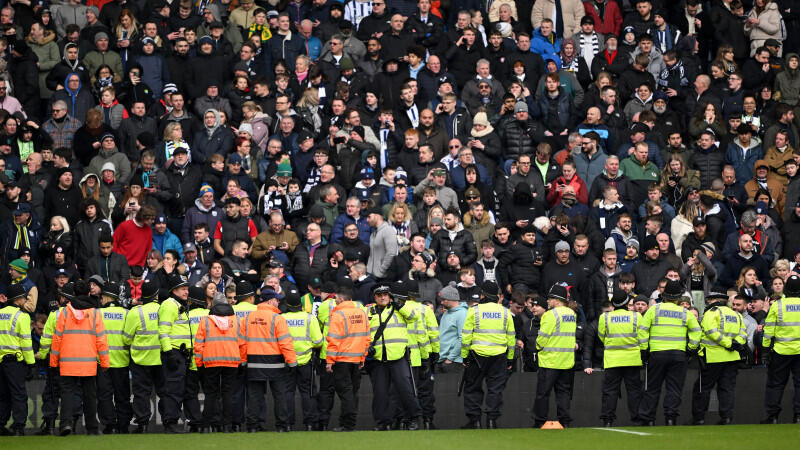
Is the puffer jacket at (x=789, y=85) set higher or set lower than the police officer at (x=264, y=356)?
higher

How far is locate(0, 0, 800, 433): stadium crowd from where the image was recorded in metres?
18.9

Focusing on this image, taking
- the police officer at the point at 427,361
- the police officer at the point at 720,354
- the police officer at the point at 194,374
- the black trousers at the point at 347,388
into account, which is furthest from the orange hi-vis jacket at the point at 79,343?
the police officer at the point at 720,354

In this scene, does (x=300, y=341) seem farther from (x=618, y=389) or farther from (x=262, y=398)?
(x=618, y=389)

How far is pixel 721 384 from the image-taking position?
62.4 feet

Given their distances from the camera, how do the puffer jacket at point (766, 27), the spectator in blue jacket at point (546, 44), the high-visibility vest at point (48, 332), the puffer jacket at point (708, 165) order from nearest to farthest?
the high-visibility vest at point (48, 332) < the puffer jacket at point (708, 165) < the spectator in blue jacket at point (546, 44) < the puffer jacket at point (766, 27)

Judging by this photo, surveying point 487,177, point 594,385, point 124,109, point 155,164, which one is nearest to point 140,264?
point 155,164

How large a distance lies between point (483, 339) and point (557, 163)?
5984mm

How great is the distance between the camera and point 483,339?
18562 millimetres

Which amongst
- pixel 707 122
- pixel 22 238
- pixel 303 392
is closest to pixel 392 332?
pixel 303 392

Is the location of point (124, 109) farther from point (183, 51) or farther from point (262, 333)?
point (262, 333)

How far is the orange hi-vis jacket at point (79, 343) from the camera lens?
699 inches

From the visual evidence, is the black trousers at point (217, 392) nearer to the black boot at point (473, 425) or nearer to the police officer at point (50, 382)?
the police officer at point (50, 382)

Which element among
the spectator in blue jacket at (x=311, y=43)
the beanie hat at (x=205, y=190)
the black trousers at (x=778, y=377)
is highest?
the spectator in blue jacket at (x=311, y=43)

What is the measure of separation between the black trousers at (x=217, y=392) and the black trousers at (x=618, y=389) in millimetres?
5197
